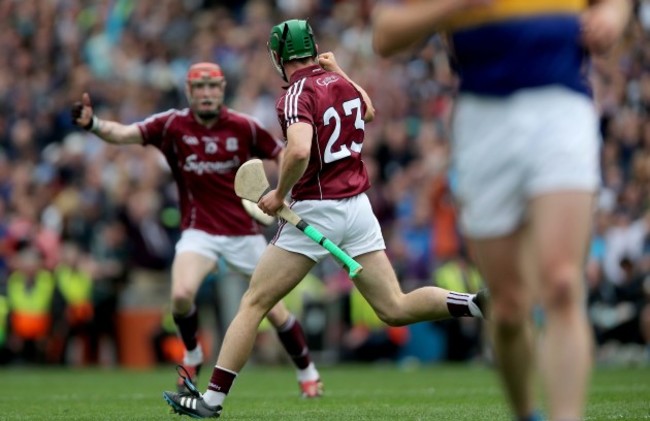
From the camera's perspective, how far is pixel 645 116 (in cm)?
1802

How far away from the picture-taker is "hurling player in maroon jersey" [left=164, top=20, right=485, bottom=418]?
817 centimetres

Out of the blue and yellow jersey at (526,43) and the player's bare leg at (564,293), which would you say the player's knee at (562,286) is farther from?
the blue and yellow jersey at (526,43)

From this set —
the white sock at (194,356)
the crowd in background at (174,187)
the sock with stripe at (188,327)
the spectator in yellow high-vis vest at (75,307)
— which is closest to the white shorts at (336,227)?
the sock with stripe at (188,327)

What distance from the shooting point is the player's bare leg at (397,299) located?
27.7 ft

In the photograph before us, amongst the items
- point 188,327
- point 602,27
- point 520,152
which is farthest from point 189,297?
point 602,27

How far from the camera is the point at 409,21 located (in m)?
5.32

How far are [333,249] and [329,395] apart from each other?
9.31 feet

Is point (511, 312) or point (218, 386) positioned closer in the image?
point (511, 312)

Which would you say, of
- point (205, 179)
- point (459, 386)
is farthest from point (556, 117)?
point (459, 386)

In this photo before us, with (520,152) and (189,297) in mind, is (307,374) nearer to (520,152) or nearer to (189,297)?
(189,297)

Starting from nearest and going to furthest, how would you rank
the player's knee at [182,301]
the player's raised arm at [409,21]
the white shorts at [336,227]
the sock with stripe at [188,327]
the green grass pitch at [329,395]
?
the player's raised arm at [409,21] → the white shorts at [336,227] → the green grass pitch at [329,395] → the player's knee at [182,301] → the sock with stripe at [188,327]

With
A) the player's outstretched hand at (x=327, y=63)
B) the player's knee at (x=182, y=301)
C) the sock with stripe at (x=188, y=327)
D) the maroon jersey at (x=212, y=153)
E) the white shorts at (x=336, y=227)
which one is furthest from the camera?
the maroon jersey at (x=212, y=153)

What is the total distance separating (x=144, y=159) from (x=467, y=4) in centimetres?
1454

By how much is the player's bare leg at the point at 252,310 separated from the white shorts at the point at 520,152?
9.76 ft
